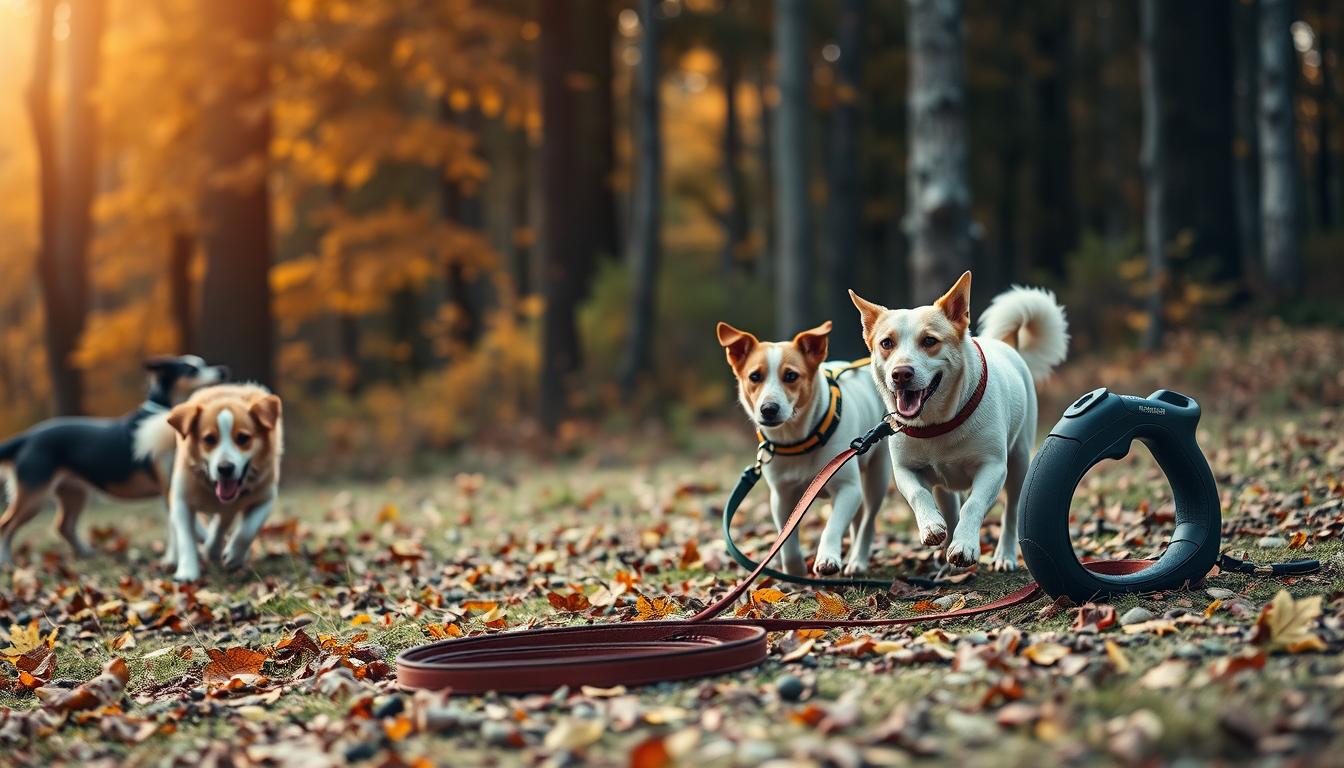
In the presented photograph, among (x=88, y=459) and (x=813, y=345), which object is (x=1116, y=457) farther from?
(x=88, y=459)

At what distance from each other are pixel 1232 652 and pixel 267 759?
289cm

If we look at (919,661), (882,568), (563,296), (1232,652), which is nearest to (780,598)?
(882,568)

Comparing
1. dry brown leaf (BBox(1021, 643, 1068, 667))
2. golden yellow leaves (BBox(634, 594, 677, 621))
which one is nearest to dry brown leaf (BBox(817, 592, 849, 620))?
golden yellow leaves (BBox(634, 594, 677, 621))

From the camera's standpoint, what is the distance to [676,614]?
18.1 feet

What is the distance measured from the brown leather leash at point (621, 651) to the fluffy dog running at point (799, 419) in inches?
16.5

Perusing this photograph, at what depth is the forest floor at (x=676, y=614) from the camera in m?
3.14

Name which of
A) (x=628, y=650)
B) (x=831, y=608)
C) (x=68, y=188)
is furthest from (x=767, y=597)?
(x=68, y=188)

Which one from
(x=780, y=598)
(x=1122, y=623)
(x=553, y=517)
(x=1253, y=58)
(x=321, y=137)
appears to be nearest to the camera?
(x=1122, y=623)

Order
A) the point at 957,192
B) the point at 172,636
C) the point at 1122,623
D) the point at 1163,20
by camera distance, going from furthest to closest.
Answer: the point at 1163,20
the point at 957,192
the point at 172,636
the point at 1122,623

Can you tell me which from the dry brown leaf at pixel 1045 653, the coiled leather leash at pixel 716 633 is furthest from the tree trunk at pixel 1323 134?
the dry brown leaf at pixel 1045 653

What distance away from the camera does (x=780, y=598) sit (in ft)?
18.2

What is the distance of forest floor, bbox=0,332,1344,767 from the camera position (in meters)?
3.14

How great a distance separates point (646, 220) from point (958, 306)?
1313 cm

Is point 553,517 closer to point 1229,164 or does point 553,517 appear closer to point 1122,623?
point 1122,623
